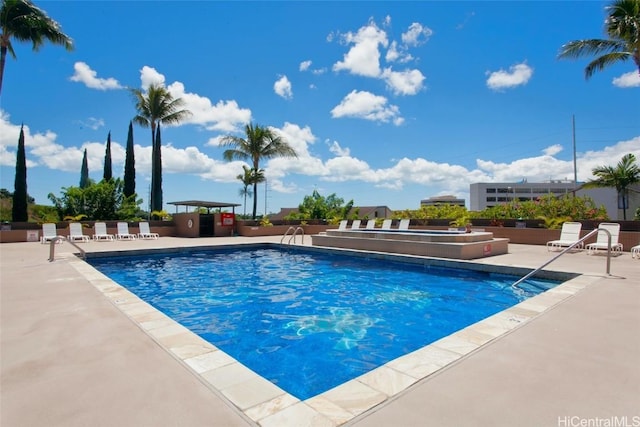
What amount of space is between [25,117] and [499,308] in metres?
33.4

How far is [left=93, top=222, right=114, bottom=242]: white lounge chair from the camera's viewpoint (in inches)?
617

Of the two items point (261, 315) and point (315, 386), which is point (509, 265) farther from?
point (315, 386)

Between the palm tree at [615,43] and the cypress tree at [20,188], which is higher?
the palm tree at [615,43]

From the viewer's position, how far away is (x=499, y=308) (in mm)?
6051

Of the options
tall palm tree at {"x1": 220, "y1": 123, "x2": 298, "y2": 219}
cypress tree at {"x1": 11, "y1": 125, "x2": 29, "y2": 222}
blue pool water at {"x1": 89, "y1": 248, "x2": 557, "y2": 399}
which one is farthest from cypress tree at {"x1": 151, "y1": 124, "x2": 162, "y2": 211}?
blue pool water at {"x1": 89, "y1": 248, "x2": 557, "y2": 399}

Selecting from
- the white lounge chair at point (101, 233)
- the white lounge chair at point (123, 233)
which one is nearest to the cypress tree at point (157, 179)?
the white lounge chair at point (123, 233)

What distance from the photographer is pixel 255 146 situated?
24.3m

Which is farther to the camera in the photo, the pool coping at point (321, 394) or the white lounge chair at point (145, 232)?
the white lounge chair at point (145, 232)

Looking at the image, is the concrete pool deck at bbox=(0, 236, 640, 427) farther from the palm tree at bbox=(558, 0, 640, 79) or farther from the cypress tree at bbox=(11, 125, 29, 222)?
the cypress tree at bbox=(11, 125, 29, 222)

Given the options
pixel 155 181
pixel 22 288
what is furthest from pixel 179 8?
pixel 155 181

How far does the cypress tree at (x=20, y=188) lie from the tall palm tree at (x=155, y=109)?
8.95 m

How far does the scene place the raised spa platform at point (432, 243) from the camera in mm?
9836

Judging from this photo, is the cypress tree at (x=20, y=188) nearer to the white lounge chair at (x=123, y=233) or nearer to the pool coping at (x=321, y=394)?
the white lounge chair at (x=123, y=233)

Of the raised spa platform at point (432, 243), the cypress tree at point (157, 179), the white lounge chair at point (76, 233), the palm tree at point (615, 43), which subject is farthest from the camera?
the cypress tree at point (157, 179)
